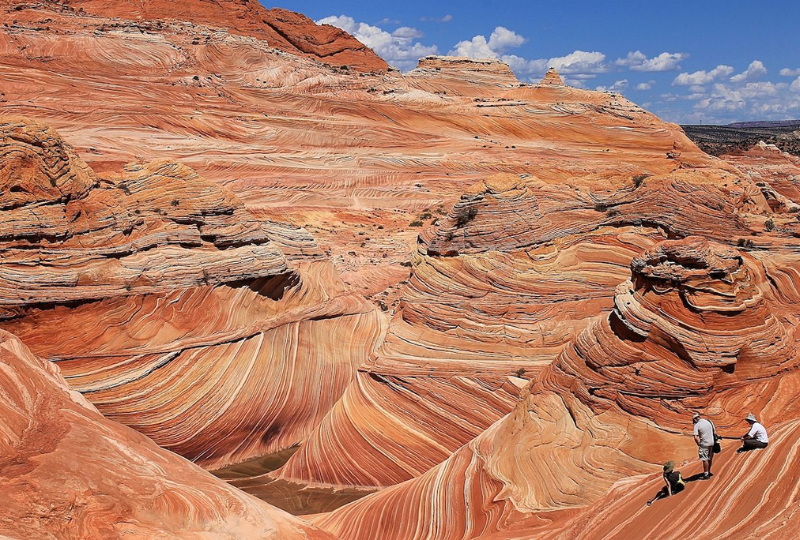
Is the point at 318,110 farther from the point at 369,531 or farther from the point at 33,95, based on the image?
the point at 369,531

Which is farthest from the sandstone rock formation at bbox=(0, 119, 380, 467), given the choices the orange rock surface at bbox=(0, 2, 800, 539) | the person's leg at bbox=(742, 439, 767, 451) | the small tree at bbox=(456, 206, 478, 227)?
the person's leg at bbox=(742, 439, 767, 451)

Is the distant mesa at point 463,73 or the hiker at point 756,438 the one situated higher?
the distant mesa at point 463,73

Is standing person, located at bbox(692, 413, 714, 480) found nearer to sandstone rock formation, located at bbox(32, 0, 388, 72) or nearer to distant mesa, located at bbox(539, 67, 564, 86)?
distant mesa, located at bbox(539, 67, 564, 86)

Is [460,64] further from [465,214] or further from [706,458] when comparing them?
[706,458]

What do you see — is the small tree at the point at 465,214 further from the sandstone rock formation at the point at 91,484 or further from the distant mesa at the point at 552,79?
the distant mesa at the point at 552,79

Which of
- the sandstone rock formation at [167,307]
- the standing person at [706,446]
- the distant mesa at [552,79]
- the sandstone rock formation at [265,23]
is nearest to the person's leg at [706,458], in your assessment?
the standing person at [706,446]
